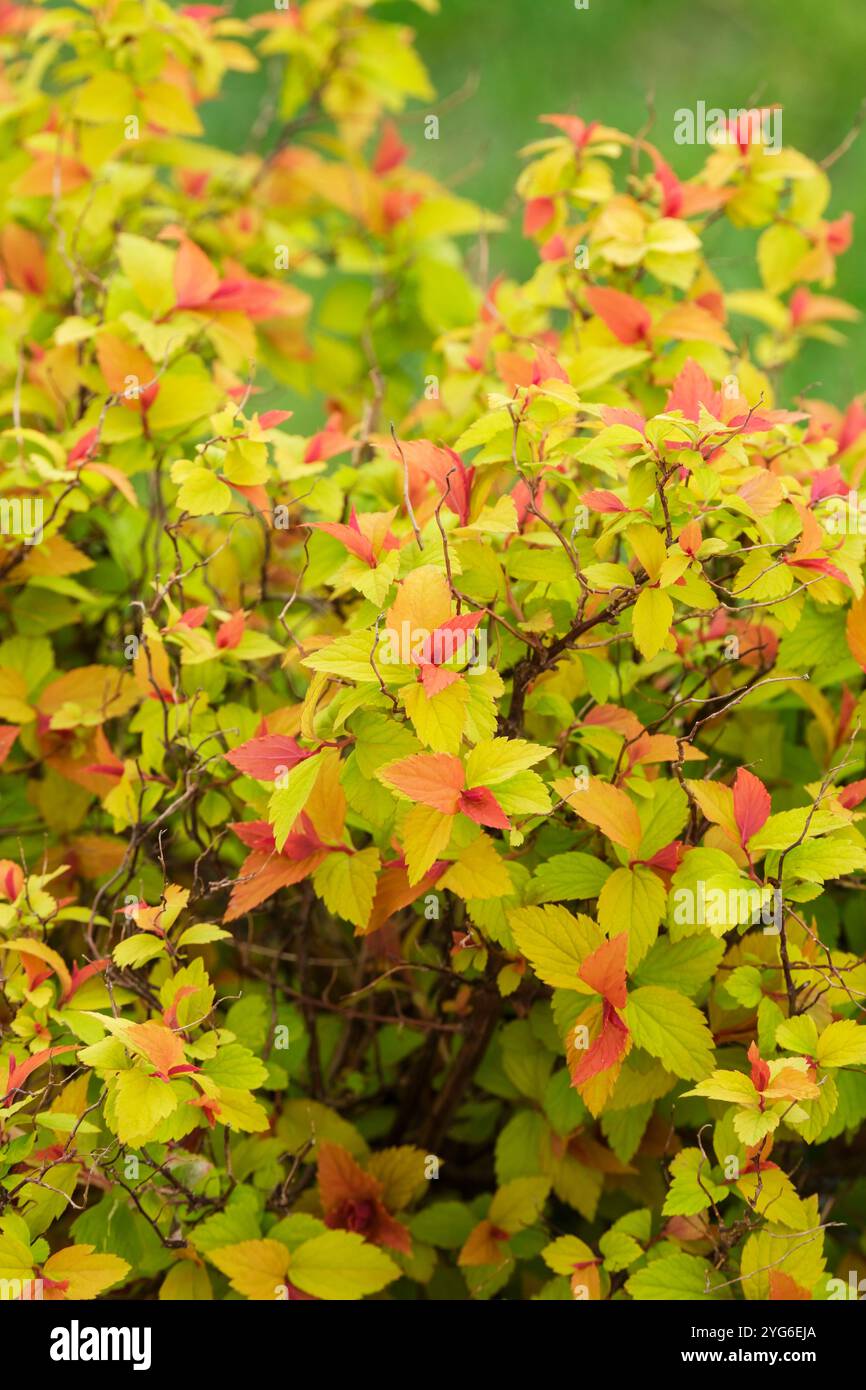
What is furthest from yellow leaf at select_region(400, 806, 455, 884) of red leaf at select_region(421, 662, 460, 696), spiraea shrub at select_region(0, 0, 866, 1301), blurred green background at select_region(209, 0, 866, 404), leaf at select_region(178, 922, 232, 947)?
blurred green background at select_region(209, 0, 866, 404)

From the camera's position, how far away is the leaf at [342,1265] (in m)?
1.43

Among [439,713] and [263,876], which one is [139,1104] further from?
[439,713]

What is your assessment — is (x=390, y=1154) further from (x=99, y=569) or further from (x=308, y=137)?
(x=308, y=137)

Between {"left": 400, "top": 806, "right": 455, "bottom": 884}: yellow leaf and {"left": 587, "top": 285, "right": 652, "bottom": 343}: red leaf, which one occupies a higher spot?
{"left": 587, "top": 285, "right": 652, "bottom": 343}: red leaf

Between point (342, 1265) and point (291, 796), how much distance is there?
1.71 ft

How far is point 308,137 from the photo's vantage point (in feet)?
8.75

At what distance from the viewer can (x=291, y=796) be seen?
4.13 ft

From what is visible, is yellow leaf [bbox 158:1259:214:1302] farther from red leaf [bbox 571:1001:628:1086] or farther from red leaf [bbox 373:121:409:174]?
red leaf [bbox 373:121:409:174]

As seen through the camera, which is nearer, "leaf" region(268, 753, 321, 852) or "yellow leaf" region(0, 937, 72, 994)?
"leaf" region(268, 753, 321, 852)

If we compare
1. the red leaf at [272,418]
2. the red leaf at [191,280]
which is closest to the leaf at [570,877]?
the red leaf at [272,418]

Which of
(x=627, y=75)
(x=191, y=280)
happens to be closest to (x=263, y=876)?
(x=191, y=280)

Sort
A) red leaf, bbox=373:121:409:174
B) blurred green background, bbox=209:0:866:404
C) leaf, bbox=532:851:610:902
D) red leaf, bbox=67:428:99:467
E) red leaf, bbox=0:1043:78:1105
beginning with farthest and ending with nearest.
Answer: blurred green background, bbox=209:0:866:404
red leaf, bbox=373:121:409:174
red leaf, bbox=67:428:99:467
leaf, bbox=532:851:610:902
red leaf, bbox=0:1043:78:1105

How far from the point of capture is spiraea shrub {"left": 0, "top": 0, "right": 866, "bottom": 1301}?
132cm
